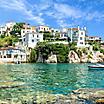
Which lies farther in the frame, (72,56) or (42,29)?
(42,29)

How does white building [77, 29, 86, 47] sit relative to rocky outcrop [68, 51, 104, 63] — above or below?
above

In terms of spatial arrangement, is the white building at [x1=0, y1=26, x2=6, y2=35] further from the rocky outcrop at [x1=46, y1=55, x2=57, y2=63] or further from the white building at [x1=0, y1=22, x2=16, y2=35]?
the rocky outcrop at [x1=46, y1=55, x2=57, y2=63]

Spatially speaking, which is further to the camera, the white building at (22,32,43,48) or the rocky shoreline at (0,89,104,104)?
the white building at (22,32,43,48)

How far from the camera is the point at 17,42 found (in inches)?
5217

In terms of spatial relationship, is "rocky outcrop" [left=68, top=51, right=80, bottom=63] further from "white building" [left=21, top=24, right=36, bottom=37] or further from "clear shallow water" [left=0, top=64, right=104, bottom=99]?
"clear shallow water" [left=0, top=64, right=104, bottom=99]

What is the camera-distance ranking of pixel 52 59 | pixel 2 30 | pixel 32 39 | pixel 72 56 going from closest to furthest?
pixel 52 59 → pixel 72 56 → pixel 32 39 → pixel 2 30

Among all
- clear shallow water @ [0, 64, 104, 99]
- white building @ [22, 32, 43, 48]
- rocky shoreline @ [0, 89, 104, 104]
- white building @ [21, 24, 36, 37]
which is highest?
white building @ [21, 24, 36, 37]

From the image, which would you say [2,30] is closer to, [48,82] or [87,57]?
[87,57]

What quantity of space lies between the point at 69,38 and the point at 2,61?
114 ft

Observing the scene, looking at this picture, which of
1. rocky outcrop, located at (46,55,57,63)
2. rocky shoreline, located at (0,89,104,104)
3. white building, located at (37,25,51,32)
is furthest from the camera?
white building, located at (37,25,51,32)

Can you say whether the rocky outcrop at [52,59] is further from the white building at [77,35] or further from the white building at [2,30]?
the white building at [2,30]

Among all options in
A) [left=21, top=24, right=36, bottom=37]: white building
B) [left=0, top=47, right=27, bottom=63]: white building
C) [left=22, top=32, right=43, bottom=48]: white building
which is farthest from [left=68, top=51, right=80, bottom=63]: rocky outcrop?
[left=21, top=24, right=36, bottom=37]: white building

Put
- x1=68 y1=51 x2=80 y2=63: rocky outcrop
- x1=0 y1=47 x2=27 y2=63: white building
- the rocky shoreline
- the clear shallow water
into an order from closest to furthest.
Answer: the rocky shoreline < the clear shallow water < x1=0 y1=47 x2=27 y2=63: white building < x1=68 y1=51 x2=80 y2=63: rocky outcrop

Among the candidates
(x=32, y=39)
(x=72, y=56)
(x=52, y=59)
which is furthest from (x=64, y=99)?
(x=32, y=39)
